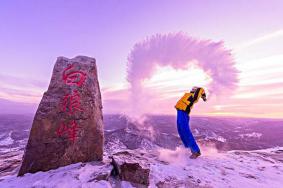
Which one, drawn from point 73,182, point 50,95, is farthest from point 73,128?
point 73,182

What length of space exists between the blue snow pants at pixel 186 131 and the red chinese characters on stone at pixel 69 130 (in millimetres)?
5163

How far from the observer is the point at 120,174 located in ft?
19.2

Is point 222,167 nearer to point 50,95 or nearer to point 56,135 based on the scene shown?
point 56,135

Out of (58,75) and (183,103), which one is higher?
(58,75)

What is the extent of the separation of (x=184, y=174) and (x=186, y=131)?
8.76 ft

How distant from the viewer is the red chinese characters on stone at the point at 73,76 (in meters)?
7.63

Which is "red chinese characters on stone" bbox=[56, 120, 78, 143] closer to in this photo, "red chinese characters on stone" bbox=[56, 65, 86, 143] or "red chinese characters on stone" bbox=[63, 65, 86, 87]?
"red chinese characters on stone" bbox=[56, 65, 86, 143]

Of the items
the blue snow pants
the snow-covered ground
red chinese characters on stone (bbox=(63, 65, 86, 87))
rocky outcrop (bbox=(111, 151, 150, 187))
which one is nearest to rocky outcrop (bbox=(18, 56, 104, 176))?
red chinese characters on stone (bbox=(63, 65, 86, 87))

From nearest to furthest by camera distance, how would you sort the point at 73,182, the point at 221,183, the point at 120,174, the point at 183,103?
1. the point at 73,182
2. the point at 120,174
3. the point at 221,183
4. the point at 183,103

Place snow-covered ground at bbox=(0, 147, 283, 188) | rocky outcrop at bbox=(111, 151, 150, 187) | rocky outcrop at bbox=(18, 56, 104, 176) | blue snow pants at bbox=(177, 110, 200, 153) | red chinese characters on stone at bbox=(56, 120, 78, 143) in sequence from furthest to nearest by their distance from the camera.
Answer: blue snow pants at bbox=(177, 110, 200, 153)
red chinese characters on stone at bbox=(56, 120, 78, 143)
rocky outcrop at bbox=(18, 56, 104, 176)
rocky outcrop at bbox=(111, 151, 150, 187)
snow-covered ground at bbox=(0, 147, 283, 188)

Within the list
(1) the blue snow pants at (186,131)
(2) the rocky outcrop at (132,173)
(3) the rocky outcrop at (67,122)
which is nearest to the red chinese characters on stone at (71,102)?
(3) the rocky outcrop at (67,122)

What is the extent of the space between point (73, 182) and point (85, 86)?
3.70 metres

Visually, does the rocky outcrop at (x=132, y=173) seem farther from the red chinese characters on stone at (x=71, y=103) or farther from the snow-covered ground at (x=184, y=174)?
the red chinese characters on stone at (x=71, y=103)

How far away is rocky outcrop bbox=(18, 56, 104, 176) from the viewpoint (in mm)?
6641
